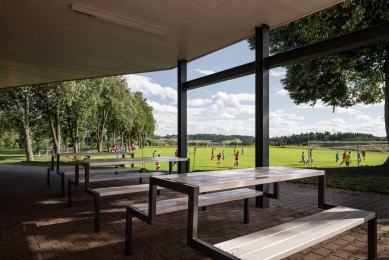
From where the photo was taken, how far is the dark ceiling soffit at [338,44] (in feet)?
11.0

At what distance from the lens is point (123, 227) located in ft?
12.1

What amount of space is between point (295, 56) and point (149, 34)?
285cm

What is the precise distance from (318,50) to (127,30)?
341cm

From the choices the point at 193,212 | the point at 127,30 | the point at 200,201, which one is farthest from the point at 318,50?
the point at 127,30

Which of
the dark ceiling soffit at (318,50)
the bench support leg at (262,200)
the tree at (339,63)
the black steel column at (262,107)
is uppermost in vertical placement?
the tree at (339,63)

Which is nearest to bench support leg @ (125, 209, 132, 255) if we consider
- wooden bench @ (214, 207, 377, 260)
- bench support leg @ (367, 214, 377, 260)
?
wooden bench @ (214, 207, 377, 260)

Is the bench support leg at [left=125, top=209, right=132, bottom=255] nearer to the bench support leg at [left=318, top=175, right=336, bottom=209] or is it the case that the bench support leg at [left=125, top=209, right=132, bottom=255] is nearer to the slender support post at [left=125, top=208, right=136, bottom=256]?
the slender support post at [left=125, top=208, right=136, bottom=256]

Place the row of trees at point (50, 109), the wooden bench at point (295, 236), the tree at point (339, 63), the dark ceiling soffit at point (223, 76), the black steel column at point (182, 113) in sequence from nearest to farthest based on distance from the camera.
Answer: the wooden bench at point (295, 236) → the dark ceiling soffit at point (223, 76) → the black steel column at point (182, 113) → the tree at point (339, 63) → the row of trees at point (50, 109)

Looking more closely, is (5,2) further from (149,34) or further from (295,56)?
(295,56)

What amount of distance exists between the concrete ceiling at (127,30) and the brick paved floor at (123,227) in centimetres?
326

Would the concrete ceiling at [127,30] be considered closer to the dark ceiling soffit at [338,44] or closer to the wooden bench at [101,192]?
the dark ceiling soffit at [338,44]

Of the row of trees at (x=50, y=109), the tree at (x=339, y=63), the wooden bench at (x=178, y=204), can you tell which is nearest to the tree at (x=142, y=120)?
the row of trees at (x=50, y=109)

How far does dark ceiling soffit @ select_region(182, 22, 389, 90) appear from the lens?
11.1 feet

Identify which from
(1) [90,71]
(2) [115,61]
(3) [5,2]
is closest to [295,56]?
(3) [5,2]
